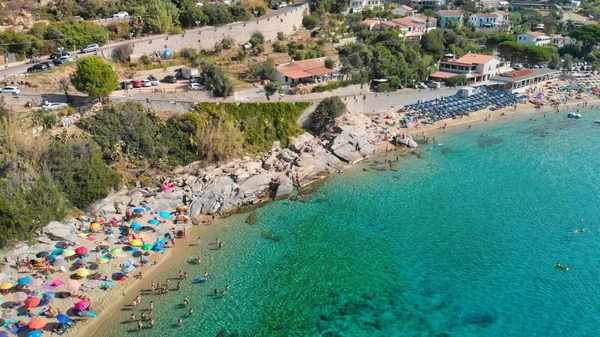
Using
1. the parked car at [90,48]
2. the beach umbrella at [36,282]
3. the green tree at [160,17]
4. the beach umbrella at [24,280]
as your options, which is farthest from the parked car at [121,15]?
the beach umbrella at [36,282]

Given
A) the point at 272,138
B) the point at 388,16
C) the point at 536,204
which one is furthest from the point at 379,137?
the point at 388,16

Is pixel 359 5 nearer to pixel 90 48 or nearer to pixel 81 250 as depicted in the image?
pixel 90 48

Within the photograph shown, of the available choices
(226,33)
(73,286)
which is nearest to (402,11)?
(226,33)

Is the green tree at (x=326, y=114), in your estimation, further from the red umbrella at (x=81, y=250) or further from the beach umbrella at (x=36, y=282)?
the beach umbrella at (x=36, y=282)

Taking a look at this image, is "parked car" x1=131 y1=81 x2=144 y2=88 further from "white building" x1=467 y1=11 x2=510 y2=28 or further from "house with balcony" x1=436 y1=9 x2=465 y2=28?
"white building" x1=467 y1=11 x2=510 y2=28

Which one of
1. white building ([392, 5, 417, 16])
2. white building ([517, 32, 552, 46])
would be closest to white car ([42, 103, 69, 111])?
white building ([392, 5, 417, 16])

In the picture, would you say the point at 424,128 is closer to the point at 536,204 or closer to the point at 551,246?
the point at 536,204
